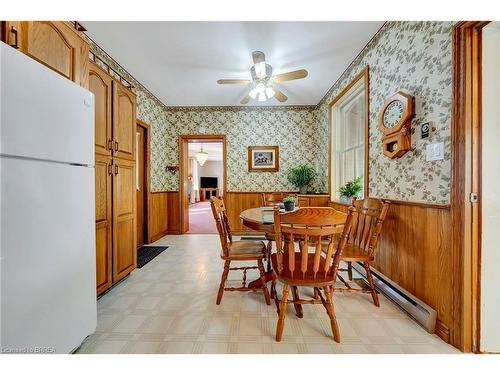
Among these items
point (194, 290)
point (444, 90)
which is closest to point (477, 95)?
point (444, 90)

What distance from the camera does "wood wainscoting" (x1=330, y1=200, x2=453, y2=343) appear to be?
4.63 feet

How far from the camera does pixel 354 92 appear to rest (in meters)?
2.90

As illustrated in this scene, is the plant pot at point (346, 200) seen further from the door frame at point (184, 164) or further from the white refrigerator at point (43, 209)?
the white refrigerator at point (43, 209)

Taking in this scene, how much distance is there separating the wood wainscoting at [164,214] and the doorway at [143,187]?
16cm

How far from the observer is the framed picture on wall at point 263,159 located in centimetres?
436

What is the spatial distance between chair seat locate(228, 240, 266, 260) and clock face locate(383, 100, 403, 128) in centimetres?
162

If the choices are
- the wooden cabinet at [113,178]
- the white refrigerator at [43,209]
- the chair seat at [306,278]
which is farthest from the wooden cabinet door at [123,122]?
the chair seat at [306,278]

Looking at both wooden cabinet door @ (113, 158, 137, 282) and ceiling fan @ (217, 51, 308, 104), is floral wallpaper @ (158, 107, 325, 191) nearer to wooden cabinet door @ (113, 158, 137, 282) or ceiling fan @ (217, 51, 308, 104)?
ceiling fan @ (217, 51, 308, 104)

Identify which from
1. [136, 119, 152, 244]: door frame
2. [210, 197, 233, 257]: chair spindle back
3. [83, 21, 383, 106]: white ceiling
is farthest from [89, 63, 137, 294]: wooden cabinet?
[136, 119, 152, 244]: door frame

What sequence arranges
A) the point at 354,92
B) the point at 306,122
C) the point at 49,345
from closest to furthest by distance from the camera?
the point at 49,345, the point at 354,92, the point at 306,122

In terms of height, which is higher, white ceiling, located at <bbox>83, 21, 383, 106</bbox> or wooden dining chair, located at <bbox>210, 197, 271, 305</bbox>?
white ceiling, located at <bbox>83, 21, 383, 106</bbox>

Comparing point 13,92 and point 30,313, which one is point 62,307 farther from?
point 13,92

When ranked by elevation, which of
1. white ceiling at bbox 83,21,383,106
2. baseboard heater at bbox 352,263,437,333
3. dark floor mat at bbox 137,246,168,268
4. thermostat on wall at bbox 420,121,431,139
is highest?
white ceiling at bbox 83,21,383,106
